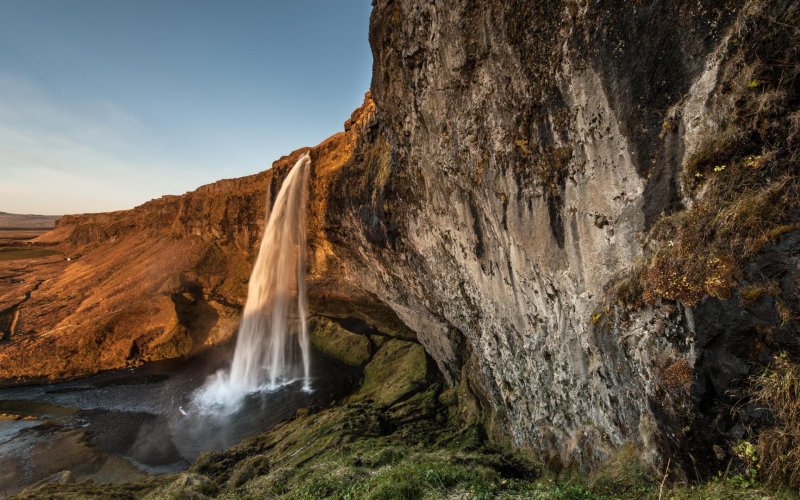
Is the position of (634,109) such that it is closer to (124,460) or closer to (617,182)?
(617,182)

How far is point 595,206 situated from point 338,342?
21.8 m

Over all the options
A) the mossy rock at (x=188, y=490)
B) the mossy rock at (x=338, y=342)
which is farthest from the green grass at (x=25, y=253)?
the mossy rock at (x=188, y=490)

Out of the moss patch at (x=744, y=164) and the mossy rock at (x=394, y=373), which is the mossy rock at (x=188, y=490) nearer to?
the mossy rock at (x=394, y=373)

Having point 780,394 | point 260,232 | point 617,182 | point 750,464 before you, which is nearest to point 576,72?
point 617,182

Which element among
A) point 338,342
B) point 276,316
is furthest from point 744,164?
point 276,316

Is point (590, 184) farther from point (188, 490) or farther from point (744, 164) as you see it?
point (188, 490)

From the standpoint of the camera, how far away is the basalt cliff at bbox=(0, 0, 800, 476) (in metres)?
4.39

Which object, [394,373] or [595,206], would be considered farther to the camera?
[394,373]

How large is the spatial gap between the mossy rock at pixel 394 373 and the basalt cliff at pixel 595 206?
2.63 meters

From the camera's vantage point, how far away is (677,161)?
5172 millimetres

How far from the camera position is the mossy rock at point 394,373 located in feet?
56.2

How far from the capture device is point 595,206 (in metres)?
6.46

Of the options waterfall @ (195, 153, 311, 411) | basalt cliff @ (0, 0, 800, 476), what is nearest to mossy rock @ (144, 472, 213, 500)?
basalt cliff @ (0, 0, 800, 476)

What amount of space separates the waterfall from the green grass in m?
33.5
